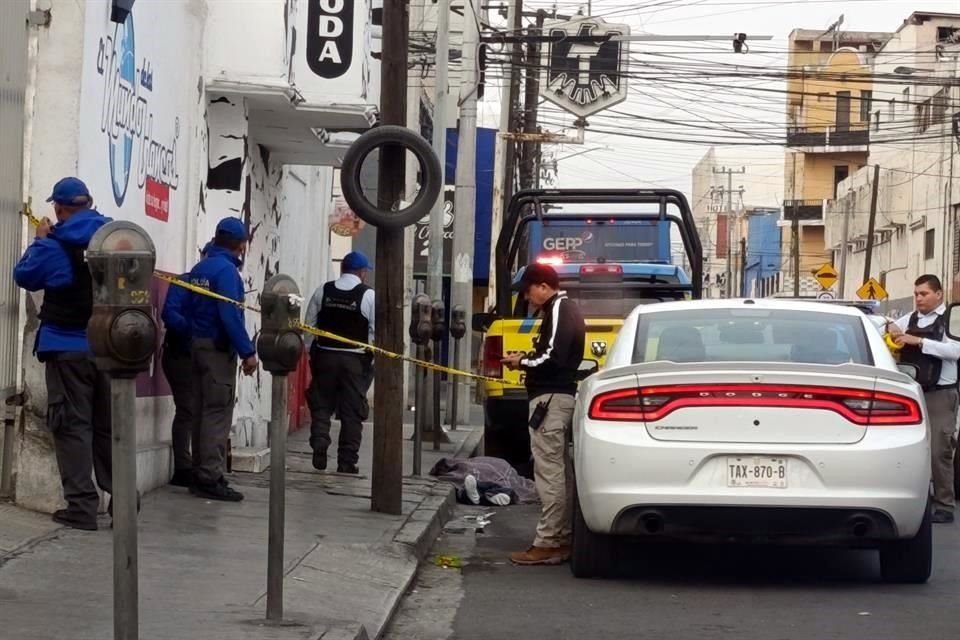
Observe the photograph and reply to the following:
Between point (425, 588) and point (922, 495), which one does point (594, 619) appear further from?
point (922, 495)

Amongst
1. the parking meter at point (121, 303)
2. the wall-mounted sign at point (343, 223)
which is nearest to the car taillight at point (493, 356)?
the wall-mounted sign at point (343, 223)

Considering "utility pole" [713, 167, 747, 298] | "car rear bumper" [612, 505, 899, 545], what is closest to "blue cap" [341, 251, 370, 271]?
"car rear bumper" [612, 505, 899, 545]

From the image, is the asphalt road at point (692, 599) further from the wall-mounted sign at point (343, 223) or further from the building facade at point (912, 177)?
the building facade at point (912, 177)

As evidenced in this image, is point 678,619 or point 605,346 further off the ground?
point 605,346

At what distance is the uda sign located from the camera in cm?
2797

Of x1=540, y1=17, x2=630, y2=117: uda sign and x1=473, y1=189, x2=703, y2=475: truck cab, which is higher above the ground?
x1=540, y1=17, x2=630, y2=117: uda sign

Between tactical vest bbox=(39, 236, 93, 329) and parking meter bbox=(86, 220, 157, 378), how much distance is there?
3.43 metres

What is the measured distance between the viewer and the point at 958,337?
38.6 ft

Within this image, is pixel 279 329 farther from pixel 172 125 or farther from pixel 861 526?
pixel 172 125

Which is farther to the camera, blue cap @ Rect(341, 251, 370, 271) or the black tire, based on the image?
blue cap @ Rect(341, 251, 370, 271)

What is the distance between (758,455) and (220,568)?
9.12 feet

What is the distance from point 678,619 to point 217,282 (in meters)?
4.34

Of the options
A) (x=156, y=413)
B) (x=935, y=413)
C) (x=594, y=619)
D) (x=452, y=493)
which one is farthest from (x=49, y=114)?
(x=935, y=413)

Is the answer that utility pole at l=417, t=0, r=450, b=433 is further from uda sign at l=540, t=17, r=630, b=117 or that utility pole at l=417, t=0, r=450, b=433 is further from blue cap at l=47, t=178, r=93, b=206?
blue cap at l=47, t=178, r=93, b=206
